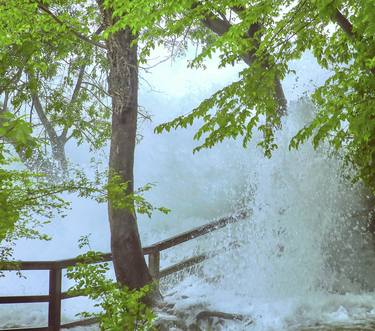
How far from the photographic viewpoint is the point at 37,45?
8.11m

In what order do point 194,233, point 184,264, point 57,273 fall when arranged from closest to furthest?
point 57,273, point 194,233, point 184,264

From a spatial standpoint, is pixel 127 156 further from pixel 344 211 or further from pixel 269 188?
pixel 344 211

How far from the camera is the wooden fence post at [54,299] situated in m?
6.21

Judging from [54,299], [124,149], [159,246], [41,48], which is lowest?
[54,299]

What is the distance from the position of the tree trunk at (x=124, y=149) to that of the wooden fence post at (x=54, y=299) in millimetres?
939

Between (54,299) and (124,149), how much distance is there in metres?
2.23

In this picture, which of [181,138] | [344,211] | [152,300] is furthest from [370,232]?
[181,138]

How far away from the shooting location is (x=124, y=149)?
23.2 feet

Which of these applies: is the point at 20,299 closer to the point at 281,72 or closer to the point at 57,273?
the point at 57,273

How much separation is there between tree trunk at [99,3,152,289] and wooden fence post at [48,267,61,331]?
939 mm

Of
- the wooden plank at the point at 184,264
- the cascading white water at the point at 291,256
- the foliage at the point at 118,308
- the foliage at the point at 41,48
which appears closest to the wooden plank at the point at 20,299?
the cascading white water at the point at 291,256

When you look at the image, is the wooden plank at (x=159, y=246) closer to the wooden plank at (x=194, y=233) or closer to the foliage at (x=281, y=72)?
the wooden plank at (x=194, y=233)

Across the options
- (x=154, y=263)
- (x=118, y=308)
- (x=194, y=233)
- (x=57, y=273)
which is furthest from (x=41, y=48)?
(x=118, y=308)

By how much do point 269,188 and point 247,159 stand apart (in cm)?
1067
